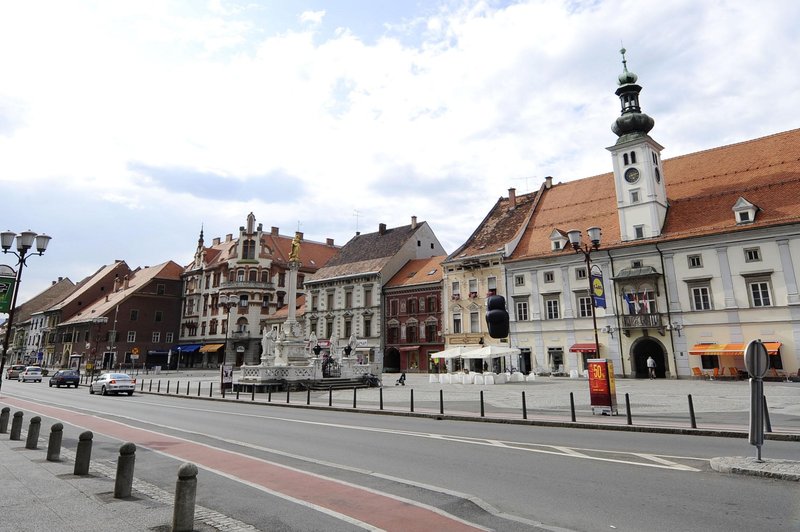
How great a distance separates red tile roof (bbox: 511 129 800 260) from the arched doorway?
25.4 feet

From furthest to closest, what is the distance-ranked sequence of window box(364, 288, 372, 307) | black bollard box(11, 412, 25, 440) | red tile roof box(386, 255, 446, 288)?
window box(364, 288, 372, 307), red tile roof box(386, 255, 446, 288), black bollard box(11, 412, 25, 440)

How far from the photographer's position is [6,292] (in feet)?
47.5

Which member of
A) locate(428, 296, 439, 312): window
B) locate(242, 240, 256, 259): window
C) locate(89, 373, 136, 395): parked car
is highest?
locate(242, 240, 256, 259): window

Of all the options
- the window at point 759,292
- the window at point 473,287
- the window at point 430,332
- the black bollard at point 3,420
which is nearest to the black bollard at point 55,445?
the black bollard at point 3,420

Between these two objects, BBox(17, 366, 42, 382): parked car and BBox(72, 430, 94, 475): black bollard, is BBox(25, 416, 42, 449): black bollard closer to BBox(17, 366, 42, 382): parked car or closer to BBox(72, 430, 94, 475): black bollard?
BBox(72, 430, 94, 475): black bollard

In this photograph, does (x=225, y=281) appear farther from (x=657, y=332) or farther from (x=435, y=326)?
(x=657, y=332)

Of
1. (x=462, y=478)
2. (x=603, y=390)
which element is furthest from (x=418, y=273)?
(x=462, y=478)

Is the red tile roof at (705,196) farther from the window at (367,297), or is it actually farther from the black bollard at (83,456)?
the black bollard at (83,456)

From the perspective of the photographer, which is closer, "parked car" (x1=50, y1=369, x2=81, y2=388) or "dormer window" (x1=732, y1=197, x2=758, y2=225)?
"dormer window" (x1=732, y1=197, x2=758, y2=225)

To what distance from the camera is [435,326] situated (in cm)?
5119

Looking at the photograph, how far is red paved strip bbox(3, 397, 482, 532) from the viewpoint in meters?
5.77

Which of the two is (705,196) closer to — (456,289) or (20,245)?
(456,289)

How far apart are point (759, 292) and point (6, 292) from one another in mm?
40456

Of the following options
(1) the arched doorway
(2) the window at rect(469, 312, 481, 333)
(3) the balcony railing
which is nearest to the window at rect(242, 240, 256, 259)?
(2) the window at rect(469, 312, 481, 333)
